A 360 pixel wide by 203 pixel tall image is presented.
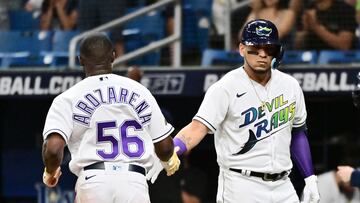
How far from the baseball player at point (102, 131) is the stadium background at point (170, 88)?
3905 millimetres

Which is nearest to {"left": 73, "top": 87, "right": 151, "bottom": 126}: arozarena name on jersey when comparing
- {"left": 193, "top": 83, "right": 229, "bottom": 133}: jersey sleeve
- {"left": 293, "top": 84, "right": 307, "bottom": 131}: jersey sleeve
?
{"left": 193, "top": 83, "right": 229, "bottom": 133}: jersey sleeve

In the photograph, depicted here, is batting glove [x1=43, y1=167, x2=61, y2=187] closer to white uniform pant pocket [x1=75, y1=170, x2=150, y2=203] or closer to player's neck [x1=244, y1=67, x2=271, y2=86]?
white uniform pant pocket [x1=75, y1=170, x2=150, y2=203]

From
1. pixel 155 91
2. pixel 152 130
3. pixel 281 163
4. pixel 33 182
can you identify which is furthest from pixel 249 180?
pixel 33 182

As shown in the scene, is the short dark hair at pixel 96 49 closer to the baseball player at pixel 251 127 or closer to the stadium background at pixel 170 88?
the baseball player at pixel 251 127

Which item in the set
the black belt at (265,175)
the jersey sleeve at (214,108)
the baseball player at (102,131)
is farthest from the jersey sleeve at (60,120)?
the black belt at (265,175)

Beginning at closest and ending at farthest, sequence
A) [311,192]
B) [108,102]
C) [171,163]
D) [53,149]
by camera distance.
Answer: [53,149]
[108,102]
[171,163]
[311,192]

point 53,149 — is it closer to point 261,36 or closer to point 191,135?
point 191,135

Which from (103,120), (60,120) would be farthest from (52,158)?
(103,120)

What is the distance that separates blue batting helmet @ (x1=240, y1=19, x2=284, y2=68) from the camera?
6.26 metres

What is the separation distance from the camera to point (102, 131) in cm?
548

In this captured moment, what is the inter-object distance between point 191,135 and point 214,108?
21 centimetres

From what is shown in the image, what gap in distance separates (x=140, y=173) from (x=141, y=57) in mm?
4640

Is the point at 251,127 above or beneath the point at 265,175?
above

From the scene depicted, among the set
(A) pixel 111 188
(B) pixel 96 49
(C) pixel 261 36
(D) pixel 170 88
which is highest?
(B) pixel 96 49
